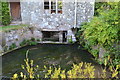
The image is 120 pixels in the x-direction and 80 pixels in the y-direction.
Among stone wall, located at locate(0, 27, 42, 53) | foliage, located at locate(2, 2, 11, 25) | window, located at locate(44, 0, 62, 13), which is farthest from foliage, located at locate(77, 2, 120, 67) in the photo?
foliage, located at locate(2, 2, 11, 25)

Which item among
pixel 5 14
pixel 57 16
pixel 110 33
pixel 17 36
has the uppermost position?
pixel 5 14

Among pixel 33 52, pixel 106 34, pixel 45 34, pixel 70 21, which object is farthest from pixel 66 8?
pixel 106 34

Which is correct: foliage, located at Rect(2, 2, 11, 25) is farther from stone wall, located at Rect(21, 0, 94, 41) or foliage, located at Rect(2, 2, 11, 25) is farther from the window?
the window

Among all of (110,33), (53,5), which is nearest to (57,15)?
(53,5)

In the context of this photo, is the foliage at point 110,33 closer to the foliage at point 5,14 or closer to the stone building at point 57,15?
the stone building at point 57,15

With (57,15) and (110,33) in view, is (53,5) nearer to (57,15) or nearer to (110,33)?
(57,15)

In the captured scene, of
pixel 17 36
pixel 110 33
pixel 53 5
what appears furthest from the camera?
pixel 53 5

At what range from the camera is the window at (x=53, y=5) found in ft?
30.1

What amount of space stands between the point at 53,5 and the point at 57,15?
0.68 m

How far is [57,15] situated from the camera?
929 centimetres

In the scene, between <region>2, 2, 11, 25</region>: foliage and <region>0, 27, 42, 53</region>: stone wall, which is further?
<region>2, 2, 11, 25</region>: foliage

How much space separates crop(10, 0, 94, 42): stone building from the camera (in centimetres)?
919

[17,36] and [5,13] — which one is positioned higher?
[5,13]

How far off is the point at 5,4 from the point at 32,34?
101 inches
